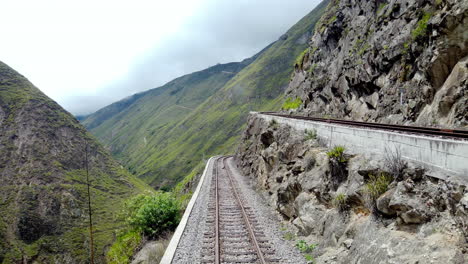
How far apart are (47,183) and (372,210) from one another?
11217 cm

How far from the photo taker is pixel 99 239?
73.7 metres

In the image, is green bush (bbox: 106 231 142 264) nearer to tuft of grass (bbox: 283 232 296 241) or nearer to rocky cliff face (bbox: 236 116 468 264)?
rocky cliff face (bbox: 236 116 468 264)

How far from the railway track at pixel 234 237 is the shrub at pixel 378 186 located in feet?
14.2

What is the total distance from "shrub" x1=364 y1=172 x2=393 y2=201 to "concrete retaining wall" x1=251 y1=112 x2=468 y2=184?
0.95 m

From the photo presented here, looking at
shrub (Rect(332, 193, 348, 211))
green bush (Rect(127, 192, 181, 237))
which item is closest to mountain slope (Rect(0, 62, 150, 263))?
green bush (Rect(127, 192, 181, 237))

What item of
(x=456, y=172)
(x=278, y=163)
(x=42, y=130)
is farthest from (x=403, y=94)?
(x=42, y=130)

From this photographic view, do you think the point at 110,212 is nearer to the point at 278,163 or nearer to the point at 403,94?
the point at 278,163

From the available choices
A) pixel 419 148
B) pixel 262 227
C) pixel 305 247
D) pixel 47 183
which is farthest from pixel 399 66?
pixel 47 183

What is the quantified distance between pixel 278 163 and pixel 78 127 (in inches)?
5835

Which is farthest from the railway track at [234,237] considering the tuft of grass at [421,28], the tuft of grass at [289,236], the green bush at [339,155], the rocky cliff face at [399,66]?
the tuft of grass at [421,28]

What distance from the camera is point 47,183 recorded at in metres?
92.2

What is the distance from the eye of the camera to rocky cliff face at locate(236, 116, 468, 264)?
20.6 feet

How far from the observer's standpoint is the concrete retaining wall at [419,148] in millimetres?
6641

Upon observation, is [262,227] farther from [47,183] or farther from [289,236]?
[47,183]
